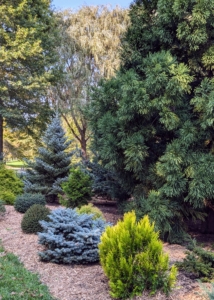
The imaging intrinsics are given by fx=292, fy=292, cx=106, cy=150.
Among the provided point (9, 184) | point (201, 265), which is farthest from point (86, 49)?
point (201, 265)

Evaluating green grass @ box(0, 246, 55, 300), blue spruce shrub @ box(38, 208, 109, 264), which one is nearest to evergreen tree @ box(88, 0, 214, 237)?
blue spruce shrub @ box(38, 208, 109, 264)

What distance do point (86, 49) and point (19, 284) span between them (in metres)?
→ 14.7

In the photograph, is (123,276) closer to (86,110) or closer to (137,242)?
(137,242)

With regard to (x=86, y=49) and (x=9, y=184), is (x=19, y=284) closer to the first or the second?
(x=9, y=184)

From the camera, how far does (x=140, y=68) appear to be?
516 centimetres

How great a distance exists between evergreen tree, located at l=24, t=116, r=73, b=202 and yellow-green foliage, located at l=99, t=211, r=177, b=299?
512 centimetres

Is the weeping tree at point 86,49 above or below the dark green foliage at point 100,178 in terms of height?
above

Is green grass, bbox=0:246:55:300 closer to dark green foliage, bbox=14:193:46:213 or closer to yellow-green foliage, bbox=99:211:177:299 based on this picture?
yellow-green foliage, bbox=99:211:177:299

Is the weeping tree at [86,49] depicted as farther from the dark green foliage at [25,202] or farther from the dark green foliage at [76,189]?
the dark green foliage at [25,202]

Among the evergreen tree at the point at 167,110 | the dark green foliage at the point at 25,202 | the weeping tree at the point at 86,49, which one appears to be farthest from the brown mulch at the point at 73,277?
the weeping tree at the point at 86,49

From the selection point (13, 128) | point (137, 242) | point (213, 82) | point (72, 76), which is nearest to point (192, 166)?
point (213, 82)

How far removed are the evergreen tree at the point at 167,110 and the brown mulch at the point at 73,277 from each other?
3.51 feet

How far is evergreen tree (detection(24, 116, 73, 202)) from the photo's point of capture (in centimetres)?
805

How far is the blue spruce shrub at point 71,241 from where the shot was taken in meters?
3.83
